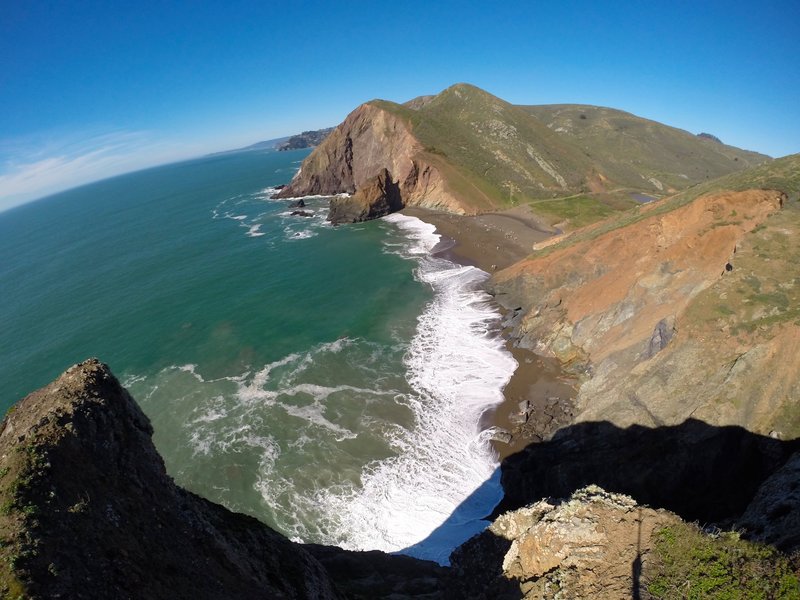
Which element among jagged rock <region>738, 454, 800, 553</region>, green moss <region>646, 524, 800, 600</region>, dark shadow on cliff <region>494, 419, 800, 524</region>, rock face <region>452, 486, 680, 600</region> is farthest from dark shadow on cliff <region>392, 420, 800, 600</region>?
green moss <region>646, 524, 800, 600</region>

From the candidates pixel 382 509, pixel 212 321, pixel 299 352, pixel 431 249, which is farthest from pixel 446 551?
pixel 431 249

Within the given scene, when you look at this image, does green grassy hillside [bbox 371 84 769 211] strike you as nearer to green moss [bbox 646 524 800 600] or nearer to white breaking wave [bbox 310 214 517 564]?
white breaking wave [bbox 310 214 517 564]

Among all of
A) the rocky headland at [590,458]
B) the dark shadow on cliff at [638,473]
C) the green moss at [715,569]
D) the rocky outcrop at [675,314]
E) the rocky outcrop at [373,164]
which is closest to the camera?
the green moss at [715,569]

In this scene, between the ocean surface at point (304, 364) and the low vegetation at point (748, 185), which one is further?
the low vegetation at point (748, 185)

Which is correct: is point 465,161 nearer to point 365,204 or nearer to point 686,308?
point 365,204

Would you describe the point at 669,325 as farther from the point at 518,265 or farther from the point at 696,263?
the point at 518,265

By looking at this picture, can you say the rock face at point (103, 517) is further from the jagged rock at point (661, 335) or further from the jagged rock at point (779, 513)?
the jagged rock at point (661, 335)

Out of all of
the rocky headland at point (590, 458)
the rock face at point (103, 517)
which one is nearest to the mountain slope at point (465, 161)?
the rocky headland at point (590, 458)
